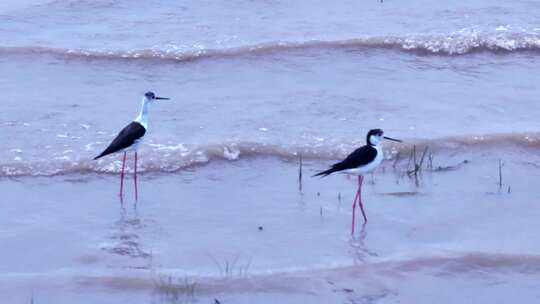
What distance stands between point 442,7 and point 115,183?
6.75 metres

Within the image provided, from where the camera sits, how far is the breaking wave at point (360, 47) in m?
13.9

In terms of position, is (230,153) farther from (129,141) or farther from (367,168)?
(367,168)

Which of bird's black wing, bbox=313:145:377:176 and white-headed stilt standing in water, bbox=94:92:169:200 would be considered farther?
white-headed stilt standing in water, bbox=94:92:169:200

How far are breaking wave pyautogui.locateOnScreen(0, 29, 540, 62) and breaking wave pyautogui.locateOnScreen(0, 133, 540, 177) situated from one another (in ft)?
10.0

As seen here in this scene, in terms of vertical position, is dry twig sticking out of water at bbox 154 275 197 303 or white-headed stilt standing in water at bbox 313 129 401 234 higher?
white-headed stilt standing in water at bbox 313 129 401 234

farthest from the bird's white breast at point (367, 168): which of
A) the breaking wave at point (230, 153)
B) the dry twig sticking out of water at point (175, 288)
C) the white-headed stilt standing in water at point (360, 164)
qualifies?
the dry twig sticking out of water at point (175, 288)

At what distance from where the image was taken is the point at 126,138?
10.3 meters

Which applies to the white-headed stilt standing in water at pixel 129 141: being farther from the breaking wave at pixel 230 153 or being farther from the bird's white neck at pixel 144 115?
the breaking wave at pixel 230 153

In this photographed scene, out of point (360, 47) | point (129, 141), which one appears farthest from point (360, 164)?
point (360, 47)

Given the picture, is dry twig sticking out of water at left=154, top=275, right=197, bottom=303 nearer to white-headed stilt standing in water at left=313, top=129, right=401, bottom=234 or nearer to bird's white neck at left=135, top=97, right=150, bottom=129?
white-headed stilt standing in water at left=313, top=129, right=401, bottom=234

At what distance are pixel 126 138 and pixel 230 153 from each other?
Result: 1.01m

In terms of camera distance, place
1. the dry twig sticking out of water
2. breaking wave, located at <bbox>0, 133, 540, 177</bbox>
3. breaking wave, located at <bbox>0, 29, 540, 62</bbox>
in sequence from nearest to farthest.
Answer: the dry twig sticking out of water < breaking wave, located at <bbox>0, 133, 540, 177</bbox> < breaking wave, located at <bbox>0, 29, 540, 62</bbox>

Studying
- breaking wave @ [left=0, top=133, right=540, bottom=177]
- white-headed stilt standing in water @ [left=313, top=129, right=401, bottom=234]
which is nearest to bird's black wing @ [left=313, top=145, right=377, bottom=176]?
white-headed stilt standing in water @ [left=313, top=129, right=401, bottom=234]

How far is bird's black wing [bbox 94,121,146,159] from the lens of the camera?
10219mm
